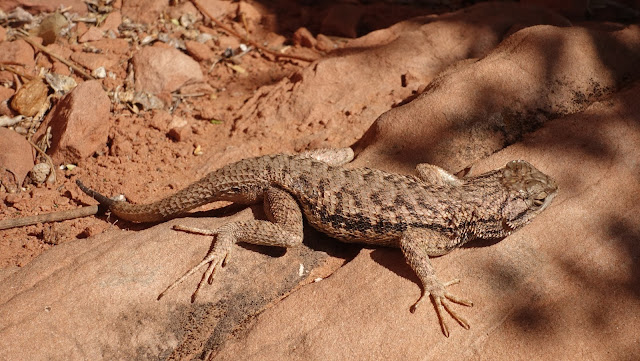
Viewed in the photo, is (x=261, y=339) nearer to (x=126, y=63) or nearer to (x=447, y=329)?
(x=447, y=329)

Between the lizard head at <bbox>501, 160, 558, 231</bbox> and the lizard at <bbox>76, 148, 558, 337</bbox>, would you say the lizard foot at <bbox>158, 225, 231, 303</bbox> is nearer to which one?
the lizard at <bbox>76, 148, 558, 337</bbox>

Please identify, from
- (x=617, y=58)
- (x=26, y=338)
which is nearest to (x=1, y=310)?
(x=26, y=338)

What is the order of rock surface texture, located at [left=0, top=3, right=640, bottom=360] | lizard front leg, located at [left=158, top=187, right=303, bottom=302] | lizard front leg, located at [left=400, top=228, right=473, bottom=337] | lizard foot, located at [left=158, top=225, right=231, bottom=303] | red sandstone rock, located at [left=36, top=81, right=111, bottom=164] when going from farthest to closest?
red sandstone rock, located at [left=36, top=81, right=111, bottom=164]
lizard front leg, located at [left=158, top=187, right=303, bottom=302]
lizard foot, located at [left=158, top=225, right=231, bottom=303]
lizard front leg, located at [left=400, top=228, right=473, bottom=337]
rock surface texture, located at [left=0, top=3, right=640, bottom=360]

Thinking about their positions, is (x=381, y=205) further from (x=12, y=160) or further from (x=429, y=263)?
(x=12, y=160)

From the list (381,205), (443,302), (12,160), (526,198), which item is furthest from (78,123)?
(526,198)

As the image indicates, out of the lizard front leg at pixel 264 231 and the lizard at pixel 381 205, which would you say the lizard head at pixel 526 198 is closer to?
the lizard at pixel 381 205

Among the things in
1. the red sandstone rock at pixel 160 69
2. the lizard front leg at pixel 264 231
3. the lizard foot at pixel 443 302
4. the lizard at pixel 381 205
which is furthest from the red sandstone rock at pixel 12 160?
the lizard foot at pixel 443 302

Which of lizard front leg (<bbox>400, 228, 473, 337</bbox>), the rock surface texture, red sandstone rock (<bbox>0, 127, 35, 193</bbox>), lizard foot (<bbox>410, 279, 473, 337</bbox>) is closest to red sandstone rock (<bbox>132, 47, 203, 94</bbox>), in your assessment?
red sandstone rock (<bbox>0, 127, 35, 193</bbox>)
